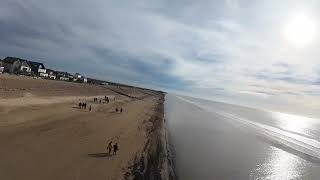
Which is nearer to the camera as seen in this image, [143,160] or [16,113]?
Answer: [143,160]

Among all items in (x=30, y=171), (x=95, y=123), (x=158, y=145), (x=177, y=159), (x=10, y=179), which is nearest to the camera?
(x=10, y=179)

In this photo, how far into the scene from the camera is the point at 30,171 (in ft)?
62.7

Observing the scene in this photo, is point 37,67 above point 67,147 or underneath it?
above

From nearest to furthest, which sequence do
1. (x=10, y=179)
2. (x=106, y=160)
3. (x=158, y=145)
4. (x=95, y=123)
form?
(x=10, y=179) < (x=106, y=160) < (x=158, y=145) < (x=95, y=123)

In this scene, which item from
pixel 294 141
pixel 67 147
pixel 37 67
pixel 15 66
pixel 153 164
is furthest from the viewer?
pixel 37 67

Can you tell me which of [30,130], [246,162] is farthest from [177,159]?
[30,130]

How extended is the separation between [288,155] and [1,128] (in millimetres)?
34810

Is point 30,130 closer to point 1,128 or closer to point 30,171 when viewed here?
point 1,128

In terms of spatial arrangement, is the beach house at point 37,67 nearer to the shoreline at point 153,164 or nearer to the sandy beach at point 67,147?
the sandy beach at point 67,147

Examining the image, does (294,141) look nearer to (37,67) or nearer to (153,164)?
(153,164)

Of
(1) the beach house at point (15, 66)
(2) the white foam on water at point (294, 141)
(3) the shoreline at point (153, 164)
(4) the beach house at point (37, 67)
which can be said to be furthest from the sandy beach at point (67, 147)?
(4) the beach house at point (37, 67)

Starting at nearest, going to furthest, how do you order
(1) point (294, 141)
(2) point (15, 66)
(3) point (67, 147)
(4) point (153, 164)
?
(3) point (67, 147), (4) point (153, 164), (1) point (294, 141), (2) point (15, 66)

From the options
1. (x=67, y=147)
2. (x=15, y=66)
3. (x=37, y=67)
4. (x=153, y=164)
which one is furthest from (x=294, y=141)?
(x=37, y=67)

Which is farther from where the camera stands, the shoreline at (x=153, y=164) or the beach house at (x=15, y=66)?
the beach house at (x=15, y=66)
